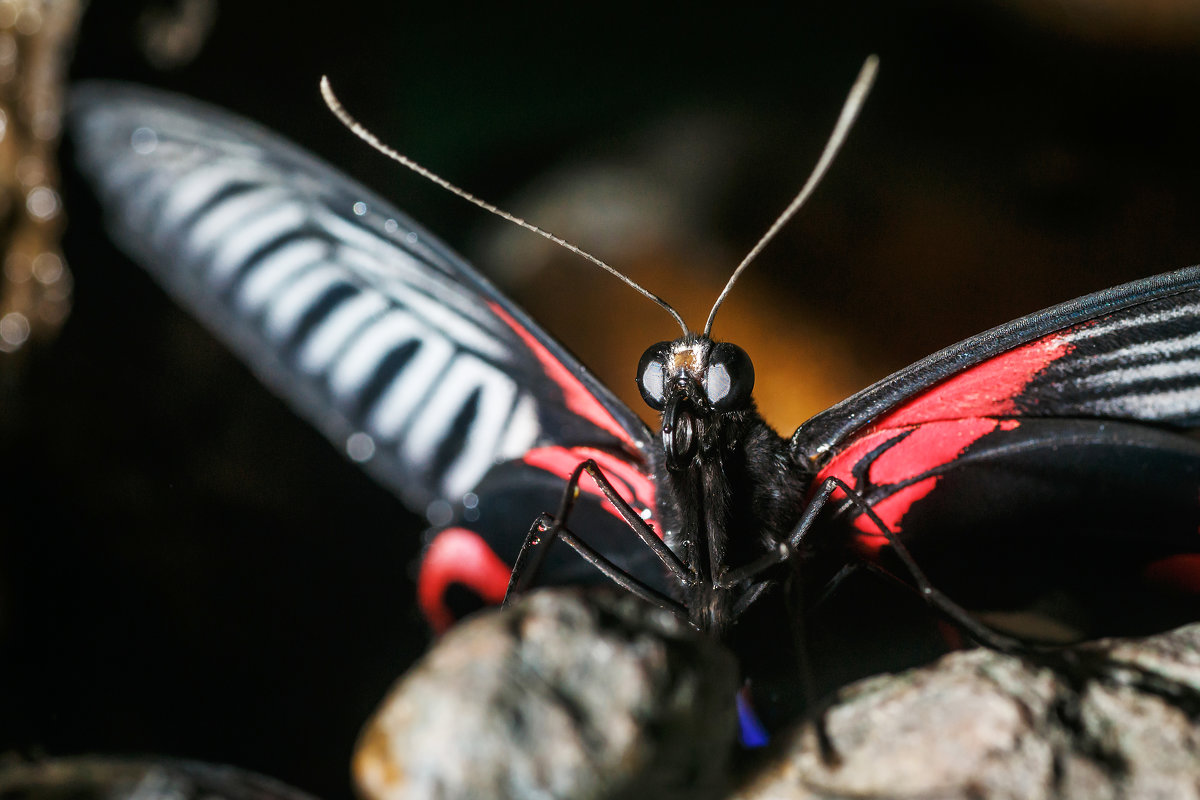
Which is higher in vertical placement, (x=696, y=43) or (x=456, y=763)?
(x=696, y=43)

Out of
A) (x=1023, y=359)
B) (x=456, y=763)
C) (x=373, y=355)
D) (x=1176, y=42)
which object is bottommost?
(x=373, y=355)

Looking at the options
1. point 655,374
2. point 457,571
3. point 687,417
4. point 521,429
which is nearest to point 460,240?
point 521,429

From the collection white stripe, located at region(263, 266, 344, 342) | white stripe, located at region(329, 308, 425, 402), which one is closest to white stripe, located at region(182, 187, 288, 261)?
white stripe, located at region(263, 266, 344, 342)

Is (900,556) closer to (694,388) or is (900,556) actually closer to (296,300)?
(694,388)

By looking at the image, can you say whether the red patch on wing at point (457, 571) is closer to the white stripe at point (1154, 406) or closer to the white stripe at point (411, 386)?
the white stripe at point (411, 386)

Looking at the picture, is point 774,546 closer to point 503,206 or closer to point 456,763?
point 456,763

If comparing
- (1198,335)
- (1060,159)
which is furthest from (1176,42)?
(1198,335)

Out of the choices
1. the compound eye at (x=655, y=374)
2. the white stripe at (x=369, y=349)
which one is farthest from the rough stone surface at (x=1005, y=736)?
the white stripe at (x=369, y=349)
